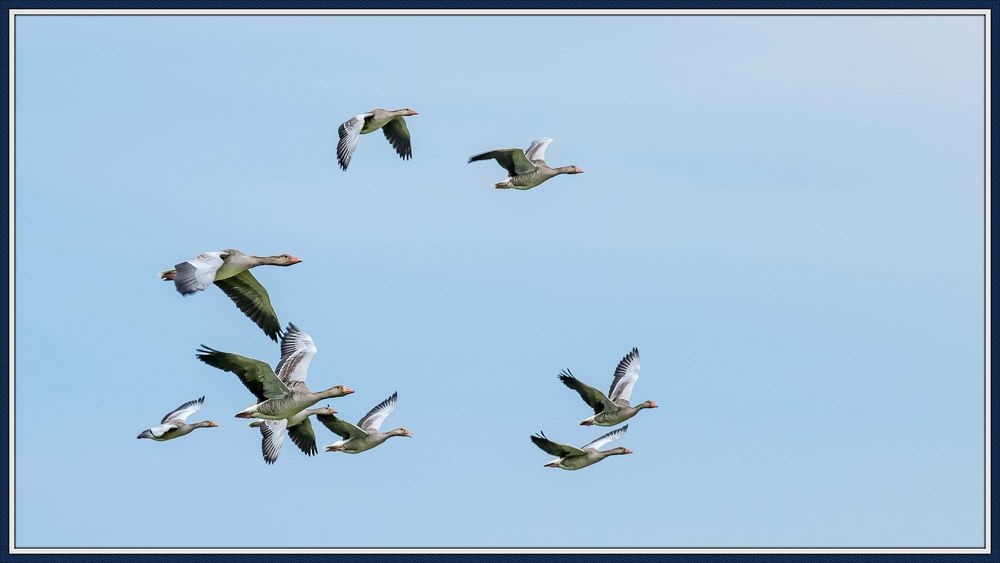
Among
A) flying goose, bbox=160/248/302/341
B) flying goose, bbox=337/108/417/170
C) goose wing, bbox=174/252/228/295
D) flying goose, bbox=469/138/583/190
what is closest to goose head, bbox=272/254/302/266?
flying goose, bbox=160/248/302/341

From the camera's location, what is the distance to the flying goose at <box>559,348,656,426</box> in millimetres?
31391

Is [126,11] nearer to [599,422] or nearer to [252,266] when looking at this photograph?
[252,266]

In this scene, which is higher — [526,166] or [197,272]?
[526,166]

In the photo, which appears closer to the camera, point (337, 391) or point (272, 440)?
point (337, 391)

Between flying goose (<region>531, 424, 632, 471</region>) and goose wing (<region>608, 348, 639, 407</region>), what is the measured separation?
869mm

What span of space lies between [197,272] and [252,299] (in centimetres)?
325

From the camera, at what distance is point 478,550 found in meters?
27.0

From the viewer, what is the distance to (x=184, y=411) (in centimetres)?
3491

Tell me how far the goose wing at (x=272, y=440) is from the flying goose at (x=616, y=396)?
6051 millimetres

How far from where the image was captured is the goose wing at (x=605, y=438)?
32.5 meters

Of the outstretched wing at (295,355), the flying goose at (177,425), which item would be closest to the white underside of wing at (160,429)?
the flying goose at (177,425)

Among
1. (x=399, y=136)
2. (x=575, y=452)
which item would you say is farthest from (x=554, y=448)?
(x=399, y=136)

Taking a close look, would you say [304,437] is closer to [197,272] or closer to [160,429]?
[160,429]

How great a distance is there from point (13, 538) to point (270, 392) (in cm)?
652
